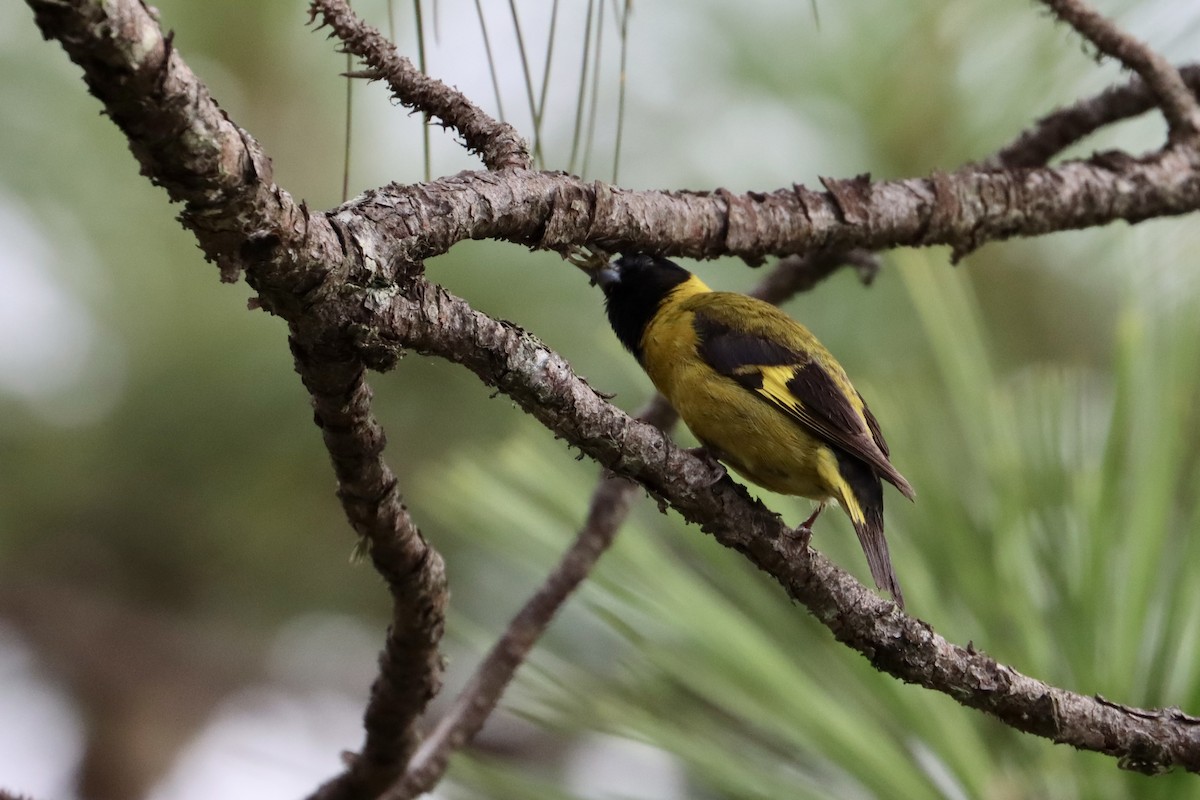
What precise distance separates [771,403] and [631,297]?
2.10 ft

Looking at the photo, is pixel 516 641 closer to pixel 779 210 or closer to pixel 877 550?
pixel 877 550

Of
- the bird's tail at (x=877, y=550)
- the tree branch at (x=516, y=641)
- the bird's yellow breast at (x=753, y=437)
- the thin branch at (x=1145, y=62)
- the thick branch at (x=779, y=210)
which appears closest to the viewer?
the thick branch at (x=779, y=210)

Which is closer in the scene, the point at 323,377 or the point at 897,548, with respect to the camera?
the point at 323,377

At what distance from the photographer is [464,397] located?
3.42 meters

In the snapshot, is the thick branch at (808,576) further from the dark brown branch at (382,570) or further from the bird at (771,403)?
the bird at (771,403)

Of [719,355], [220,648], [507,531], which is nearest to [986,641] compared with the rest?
[719,355]

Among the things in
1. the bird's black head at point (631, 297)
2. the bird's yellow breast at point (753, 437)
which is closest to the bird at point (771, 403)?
the bird's yellow breast at point (753, 437)

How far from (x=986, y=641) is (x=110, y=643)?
80.8 inches

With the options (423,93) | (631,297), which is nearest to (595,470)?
(631,297)

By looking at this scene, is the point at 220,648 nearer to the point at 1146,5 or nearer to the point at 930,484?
the point at 930,484

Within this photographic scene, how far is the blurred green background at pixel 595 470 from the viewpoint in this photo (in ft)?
7.42

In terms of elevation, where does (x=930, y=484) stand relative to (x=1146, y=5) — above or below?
below

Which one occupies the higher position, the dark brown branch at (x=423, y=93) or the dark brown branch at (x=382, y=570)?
the dark brown branch at (x=423, y=93)

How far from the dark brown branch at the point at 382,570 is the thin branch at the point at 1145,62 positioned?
1.77m
